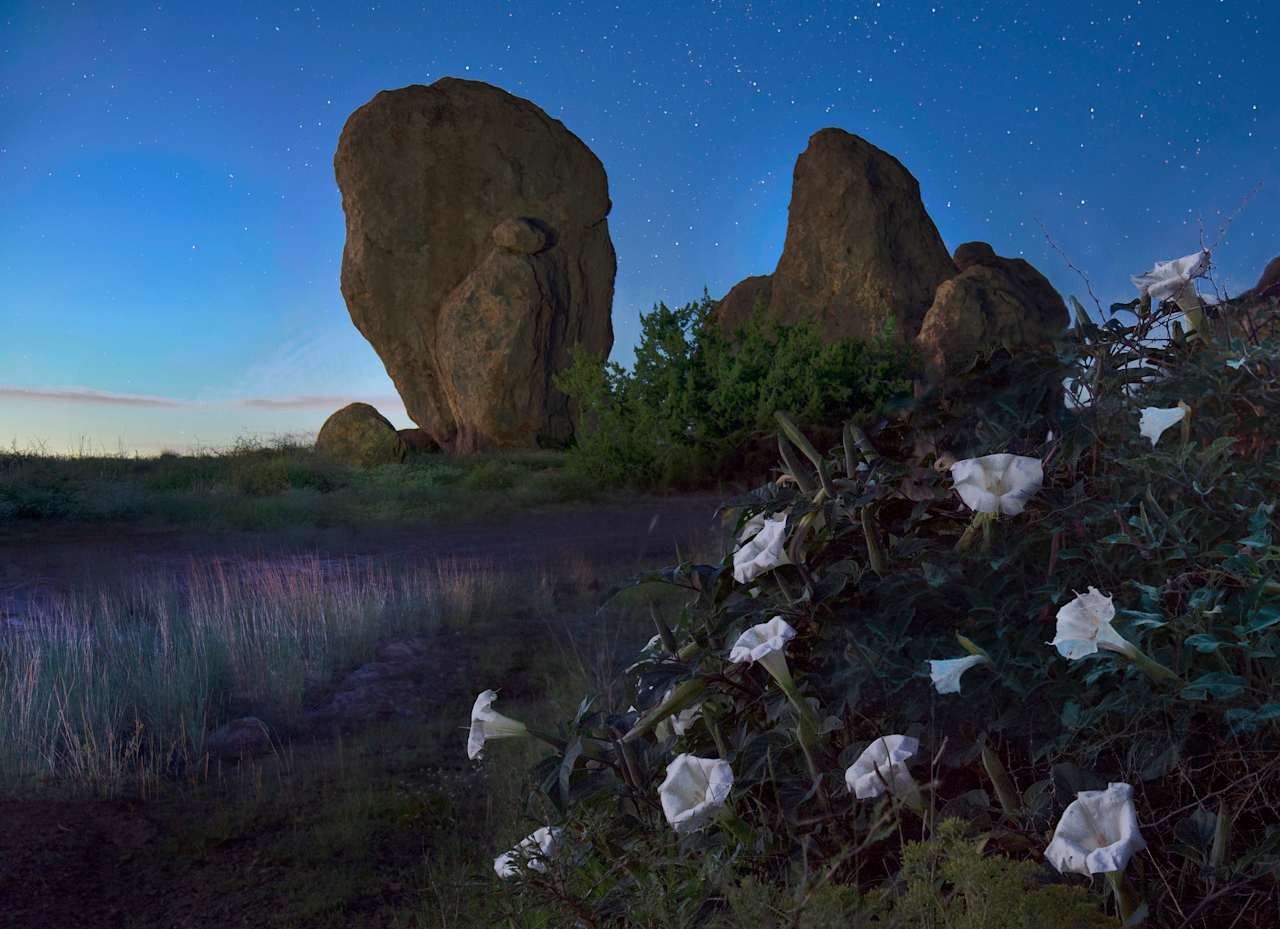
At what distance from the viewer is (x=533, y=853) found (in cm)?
190

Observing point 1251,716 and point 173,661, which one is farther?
point 173,661

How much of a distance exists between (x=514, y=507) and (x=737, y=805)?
1146 centimetres

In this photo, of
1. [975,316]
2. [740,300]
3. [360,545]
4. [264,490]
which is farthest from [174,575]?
[740,300]

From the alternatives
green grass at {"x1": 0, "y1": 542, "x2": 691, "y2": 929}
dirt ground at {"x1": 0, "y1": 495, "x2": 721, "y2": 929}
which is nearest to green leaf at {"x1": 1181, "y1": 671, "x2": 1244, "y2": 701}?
green grass at {"x1": 0, "y1": 542, "x2": 691, "y2": 929}

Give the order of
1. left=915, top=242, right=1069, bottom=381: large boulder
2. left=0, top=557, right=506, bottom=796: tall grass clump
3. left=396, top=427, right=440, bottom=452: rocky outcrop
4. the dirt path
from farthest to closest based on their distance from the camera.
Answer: left=396, top=427, right=440, bottom=452: rocky outcrop < left=915, top=242, right=1069, bottom=381: large boulder < the dirt path < left=0, top=557, right=506, bottom=796: tall grass clump

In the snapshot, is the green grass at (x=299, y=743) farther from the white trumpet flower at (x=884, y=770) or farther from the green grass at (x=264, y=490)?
the green grass at (x=264, y=490)

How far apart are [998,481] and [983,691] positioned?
35 centimetres

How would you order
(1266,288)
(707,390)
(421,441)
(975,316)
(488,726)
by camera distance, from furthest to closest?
(421,441) < (975,316) < (707,390) < (1266,288) < (488,726)

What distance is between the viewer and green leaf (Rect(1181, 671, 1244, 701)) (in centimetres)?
147

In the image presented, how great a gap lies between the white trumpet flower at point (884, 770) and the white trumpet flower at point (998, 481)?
1.35 feet

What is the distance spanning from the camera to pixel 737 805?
1883 millimetres

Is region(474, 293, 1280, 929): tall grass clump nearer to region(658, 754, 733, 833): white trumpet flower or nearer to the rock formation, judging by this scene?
region(658, 754, 733, 833): white trumpet flower

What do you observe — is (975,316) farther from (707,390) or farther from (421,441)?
(421,441)

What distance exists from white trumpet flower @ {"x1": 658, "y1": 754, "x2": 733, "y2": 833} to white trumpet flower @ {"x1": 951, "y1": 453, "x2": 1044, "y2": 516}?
0.60 metres
